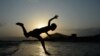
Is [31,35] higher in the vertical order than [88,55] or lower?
higher

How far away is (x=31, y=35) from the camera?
1305 cm

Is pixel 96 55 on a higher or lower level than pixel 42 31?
lower

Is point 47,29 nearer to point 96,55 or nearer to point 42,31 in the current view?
point 42,31

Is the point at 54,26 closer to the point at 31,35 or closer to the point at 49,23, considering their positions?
the point at 49,23

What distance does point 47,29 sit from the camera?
1280cm

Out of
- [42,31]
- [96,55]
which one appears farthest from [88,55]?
[42,31]

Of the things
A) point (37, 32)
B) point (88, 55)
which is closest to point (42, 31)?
point (37, 32)

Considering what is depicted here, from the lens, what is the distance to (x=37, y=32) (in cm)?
1302

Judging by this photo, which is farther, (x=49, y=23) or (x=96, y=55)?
(x=96, y=55)

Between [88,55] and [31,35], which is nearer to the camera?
[31,35]

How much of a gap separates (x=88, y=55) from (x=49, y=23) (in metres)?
9.26

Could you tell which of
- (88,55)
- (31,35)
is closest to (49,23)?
(31,35)

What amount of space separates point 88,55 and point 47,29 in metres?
9.00

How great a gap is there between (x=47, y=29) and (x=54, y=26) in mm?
592
